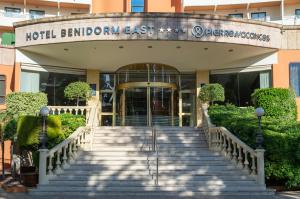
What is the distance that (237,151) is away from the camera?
15.0 m

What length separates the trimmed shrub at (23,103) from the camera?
1961cm

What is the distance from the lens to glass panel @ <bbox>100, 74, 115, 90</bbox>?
81.9ft

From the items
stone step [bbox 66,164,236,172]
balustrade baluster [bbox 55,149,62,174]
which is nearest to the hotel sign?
stone step [bbox 66,164,236,172]

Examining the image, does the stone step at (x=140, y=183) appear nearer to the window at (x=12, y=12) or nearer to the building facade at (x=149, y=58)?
the building facade at (x=149, y=58)

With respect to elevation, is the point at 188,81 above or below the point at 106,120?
above

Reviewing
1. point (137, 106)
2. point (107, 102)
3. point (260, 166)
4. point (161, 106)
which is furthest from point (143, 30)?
point (260, 166)

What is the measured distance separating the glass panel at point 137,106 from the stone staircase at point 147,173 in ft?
19.8

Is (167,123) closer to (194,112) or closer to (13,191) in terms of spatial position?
(194,112)

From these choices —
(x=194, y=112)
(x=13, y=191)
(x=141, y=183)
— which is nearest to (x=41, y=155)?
(x=13, y=191)

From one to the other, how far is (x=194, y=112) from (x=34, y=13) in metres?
13.7

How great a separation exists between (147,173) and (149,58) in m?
10.2

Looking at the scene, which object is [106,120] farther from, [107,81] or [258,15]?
[258,15]

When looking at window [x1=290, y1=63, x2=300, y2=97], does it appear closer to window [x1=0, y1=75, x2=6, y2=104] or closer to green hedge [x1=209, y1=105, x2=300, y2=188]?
green hedge [x1=209, y1=105, x2=300, y2=188]

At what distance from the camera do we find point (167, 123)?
23984mm
